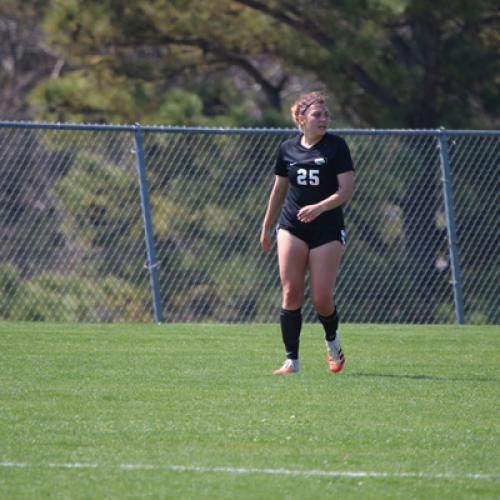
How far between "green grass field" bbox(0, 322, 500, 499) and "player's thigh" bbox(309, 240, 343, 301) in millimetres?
658

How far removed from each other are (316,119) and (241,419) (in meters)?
2.48

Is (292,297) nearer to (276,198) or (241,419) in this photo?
(276,198)

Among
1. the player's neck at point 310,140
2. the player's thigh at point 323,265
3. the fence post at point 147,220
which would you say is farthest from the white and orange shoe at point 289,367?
the fence post at point 147,220

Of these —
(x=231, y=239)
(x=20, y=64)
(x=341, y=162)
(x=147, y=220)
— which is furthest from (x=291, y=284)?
(x=20, y=64)

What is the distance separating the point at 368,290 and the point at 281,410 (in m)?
6.92

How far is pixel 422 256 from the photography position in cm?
1406

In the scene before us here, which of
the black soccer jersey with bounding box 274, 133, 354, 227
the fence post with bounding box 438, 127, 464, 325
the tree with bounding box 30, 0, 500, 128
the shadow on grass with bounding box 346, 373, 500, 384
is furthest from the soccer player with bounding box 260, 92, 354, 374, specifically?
the tree with bounding box 30, 0, 500, 128

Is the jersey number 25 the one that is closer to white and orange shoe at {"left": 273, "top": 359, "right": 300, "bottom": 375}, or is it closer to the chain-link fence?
white and orange shoe at {"left": 273, "top": 359, "right": 300, "bottom": 375}

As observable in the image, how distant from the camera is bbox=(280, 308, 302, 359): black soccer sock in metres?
8.71

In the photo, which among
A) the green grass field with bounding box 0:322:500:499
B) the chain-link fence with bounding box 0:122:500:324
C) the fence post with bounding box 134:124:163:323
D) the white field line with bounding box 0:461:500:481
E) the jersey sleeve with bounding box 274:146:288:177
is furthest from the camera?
the chain-link fence with bounding box 0:122:500:324

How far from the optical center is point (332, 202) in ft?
27.6

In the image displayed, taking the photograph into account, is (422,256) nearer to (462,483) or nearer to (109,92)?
(109,92)

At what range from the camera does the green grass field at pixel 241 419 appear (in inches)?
217

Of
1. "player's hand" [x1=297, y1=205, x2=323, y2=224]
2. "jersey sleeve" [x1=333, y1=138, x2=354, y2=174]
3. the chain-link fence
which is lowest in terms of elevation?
the chain-link fence
